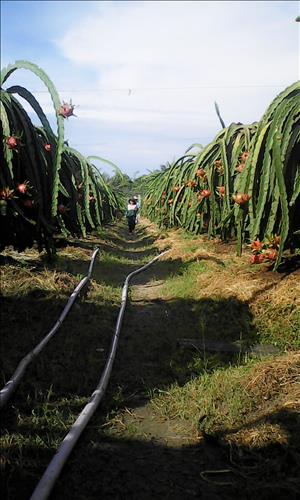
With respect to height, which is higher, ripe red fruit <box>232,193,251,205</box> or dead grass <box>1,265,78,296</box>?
ripe red fruit <box>232,193,251,205</box>

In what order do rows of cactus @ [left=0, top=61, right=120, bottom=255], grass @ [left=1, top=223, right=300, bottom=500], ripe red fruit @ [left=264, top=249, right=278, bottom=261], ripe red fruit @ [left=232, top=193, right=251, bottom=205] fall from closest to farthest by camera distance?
grass @ [left=1, top=223, right=300, bottom=500], rows of cactus @ [left=0, top=61, right=120, bottom=255], ripe red fruit @ [left=264, top=249, right=278, bottom=261], ripe red fruit @ [left=232, top=193, right=251, bottom=205]

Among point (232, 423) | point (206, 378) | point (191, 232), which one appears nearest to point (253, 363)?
point (206, 378)

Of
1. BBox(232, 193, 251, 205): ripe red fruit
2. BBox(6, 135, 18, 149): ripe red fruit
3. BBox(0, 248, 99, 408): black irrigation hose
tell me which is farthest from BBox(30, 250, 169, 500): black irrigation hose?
BBox(232, 193, 251, 205): ripe red fruit

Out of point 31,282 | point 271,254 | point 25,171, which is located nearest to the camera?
point 25,171

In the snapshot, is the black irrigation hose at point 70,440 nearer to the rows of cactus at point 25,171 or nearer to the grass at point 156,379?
the grass at point 156,379

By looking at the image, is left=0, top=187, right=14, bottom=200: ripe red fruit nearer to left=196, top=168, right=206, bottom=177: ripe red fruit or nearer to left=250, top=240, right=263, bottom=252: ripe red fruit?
left=250, top=240, right=263, bottom=252: ripe red fruit

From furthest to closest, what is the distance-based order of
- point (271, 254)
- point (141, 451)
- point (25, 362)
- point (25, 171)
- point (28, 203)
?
point (271, 254) < point (25, 171) < point (28, 203) < point (25, 362) < point (141, 451)

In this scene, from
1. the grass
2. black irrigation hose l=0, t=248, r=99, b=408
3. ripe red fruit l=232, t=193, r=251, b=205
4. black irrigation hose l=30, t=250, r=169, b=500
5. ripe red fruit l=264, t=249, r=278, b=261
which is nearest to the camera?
black irrigation hose l=30, t=250, r=169, b=500

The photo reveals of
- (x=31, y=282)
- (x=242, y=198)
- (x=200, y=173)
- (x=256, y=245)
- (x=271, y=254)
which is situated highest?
(x=200, y=173)

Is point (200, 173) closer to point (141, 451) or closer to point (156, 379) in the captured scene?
point (156, 379)

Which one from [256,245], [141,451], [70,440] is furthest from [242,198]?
[70,440]

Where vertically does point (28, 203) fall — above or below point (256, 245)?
above

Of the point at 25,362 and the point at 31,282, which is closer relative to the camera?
the point at 25,362

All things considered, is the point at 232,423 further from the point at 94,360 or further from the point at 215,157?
the point at 215,157
